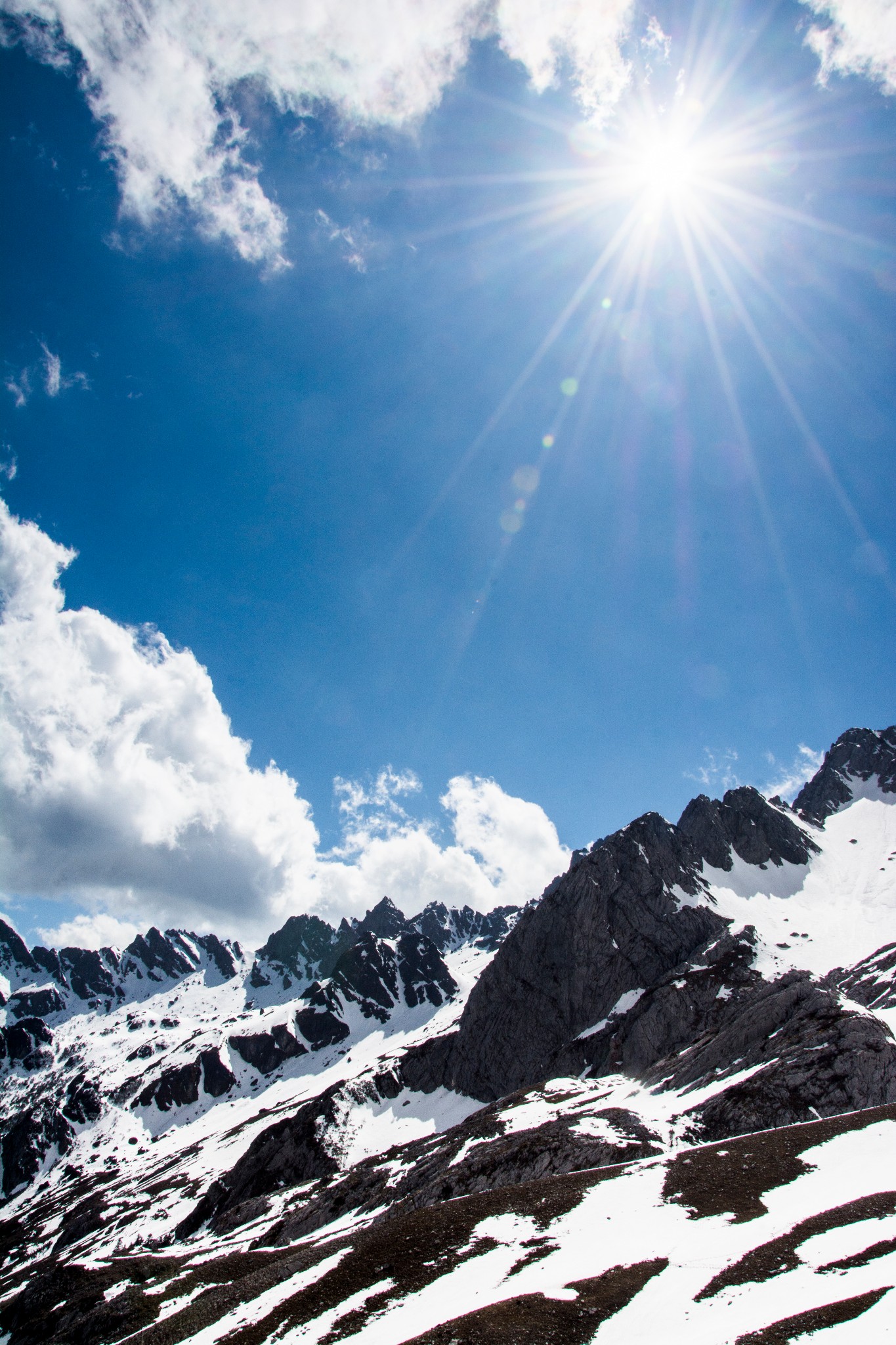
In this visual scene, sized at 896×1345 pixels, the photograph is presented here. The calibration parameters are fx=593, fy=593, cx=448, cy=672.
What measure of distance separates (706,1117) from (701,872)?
11388 cm

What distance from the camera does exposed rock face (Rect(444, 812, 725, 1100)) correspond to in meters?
115

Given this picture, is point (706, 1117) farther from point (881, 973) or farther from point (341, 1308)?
point (881, 973)

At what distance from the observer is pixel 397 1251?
28797mm

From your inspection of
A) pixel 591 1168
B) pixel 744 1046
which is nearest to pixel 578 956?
pixel 744 1046

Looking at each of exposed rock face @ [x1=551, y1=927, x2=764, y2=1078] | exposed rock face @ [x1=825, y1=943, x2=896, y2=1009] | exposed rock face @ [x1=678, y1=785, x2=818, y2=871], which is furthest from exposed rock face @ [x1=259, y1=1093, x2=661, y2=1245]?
exposed rock face @ [x1=678, y1=785, x2=818, y2=871]

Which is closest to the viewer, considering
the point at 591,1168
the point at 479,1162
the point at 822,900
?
the point at 591,1168

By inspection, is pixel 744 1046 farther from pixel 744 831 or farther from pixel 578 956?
pixel 744 831

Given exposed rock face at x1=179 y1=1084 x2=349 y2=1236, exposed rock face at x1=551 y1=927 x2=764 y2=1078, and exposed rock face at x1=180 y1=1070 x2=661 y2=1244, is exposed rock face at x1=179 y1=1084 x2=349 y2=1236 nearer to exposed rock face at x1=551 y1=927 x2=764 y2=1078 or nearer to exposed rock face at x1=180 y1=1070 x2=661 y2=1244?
exposed rock face at x1=180 y1=1070 x2=661 y2=1244

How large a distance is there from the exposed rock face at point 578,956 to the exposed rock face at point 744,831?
95.5ft

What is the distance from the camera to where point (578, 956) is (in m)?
122

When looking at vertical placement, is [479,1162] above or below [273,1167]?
above

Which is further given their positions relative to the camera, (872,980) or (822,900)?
(822,900)

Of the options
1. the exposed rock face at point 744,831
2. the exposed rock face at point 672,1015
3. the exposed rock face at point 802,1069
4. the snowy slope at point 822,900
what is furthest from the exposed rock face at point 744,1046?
the exposed rock face at point 744,831

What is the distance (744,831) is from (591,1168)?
511 ft
